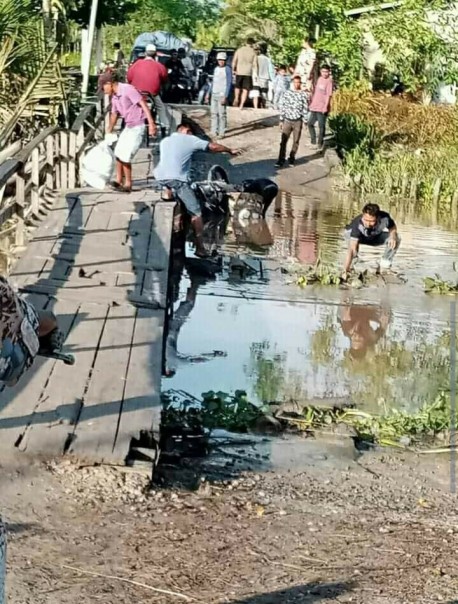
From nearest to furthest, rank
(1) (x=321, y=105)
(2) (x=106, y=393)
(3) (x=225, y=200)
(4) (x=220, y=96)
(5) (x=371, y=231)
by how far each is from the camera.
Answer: (2) (x=106, y=393) → (5) (x=371, y=231) → (3) (x=225, y=200) → (1) (x=321, y=105) → (4) (x=220, y=96)

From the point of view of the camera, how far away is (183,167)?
13469mm

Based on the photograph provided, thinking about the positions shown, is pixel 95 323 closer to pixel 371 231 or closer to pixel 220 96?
pixel 371 231

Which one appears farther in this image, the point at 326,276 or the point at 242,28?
the point at 242,28

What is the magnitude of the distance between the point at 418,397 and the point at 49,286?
9.31 feet

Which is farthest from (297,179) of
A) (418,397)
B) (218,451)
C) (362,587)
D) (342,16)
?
(362,587)

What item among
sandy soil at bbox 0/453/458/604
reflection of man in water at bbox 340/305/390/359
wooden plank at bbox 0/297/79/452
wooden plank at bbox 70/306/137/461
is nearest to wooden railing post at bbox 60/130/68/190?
reflection of man in water at bbox 340/305/390/359

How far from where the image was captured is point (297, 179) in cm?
2108

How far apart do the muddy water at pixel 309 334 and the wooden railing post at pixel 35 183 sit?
1.64 m

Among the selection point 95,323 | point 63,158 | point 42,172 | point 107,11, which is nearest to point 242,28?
point 107,11

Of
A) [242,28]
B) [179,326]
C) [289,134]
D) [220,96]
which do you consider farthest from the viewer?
[242,28]

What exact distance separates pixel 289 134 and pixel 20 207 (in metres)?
11.2

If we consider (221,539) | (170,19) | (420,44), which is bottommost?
(170,19)

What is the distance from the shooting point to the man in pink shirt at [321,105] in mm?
21814

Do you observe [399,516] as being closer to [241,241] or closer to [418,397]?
[418,397]
